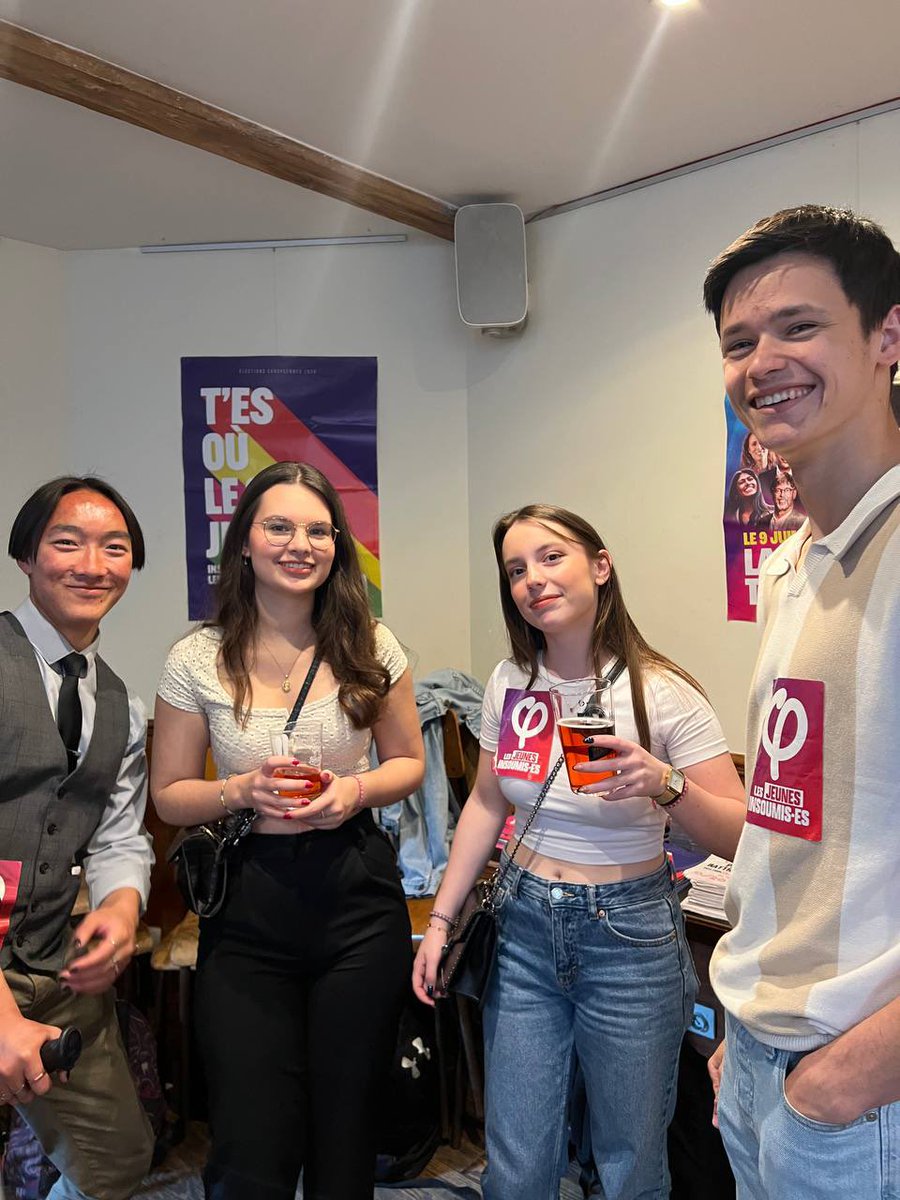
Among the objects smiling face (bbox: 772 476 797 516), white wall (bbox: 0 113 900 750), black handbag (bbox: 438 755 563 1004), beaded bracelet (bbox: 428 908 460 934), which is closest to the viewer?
black handbag (bbox: 438 755 563 1004)

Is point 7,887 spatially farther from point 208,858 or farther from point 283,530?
point 283,530

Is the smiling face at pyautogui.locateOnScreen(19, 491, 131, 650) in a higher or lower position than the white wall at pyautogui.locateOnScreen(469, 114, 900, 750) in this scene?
lower

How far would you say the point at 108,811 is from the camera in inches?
78.5

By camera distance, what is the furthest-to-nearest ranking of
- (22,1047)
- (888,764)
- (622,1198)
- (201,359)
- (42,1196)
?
(201,359), (42,1196), (622,1198), (22,1047), (888,764)

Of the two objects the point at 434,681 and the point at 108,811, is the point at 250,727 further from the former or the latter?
the point at 434,681

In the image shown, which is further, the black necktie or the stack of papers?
the stack of papers

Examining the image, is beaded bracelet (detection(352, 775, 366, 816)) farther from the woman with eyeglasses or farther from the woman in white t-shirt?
the woman in white t-shirt

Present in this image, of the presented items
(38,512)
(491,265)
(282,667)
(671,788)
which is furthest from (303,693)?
(491,265)

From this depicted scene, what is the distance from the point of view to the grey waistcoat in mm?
1779

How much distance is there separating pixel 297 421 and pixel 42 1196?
2.71 meters

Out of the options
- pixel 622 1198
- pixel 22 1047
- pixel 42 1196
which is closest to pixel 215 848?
pixel 22 1047

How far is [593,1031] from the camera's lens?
1678 millimetres

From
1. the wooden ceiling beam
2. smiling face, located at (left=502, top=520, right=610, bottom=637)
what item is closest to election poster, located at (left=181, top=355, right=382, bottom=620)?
the wooden ceiling beam

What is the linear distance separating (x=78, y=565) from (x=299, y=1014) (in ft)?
3.40
